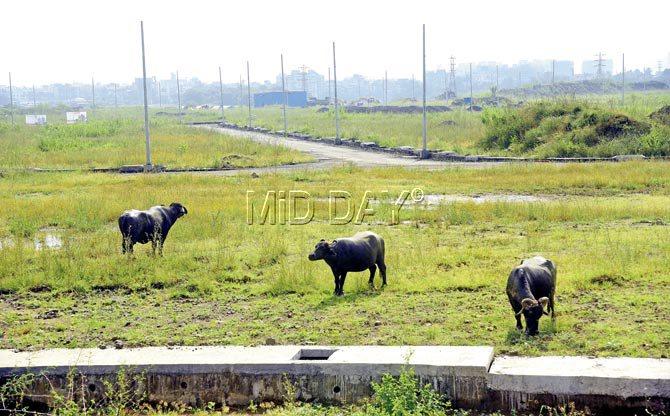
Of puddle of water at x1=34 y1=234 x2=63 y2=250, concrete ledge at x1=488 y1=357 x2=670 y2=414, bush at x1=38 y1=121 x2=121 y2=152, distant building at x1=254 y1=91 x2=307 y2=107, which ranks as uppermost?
distant building at x1=254 y1=91 x2=307 y2=107

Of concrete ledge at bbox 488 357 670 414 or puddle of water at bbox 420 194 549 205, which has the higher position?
puddle of water at bbox 420 194 549 205

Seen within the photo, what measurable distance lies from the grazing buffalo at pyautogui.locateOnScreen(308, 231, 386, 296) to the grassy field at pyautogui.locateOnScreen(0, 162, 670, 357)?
1.06ft

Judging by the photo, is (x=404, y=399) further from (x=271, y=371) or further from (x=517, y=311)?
(x=517, y=311)

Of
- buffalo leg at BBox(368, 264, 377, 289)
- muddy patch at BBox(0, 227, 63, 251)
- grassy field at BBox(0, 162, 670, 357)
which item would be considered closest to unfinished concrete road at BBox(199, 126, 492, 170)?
grassy field at BBox(0, 162, 670, 357)

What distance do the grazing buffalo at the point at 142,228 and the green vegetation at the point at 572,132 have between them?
70.7ft

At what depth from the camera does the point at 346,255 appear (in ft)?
34.9

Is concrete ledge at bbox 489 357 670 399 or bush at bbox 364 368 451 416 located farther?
concrete ledge at bbox 489 357 670 399

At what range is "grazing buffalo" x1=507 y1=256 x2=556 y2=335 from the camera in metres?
8.39

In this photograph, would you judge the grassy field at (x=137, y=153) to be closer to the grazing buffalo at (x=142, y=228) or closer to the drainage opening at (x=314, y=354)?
the grazing buffalo at (x=142, y=228)

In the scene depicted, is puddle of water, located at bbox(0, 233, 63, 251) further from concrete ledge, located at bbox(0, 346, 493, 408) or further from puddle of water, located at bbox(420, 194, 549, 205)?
puddle of water, located at bbox(420, 194, 549, 205)

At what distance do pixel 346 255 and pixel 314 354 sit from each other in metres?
2.78

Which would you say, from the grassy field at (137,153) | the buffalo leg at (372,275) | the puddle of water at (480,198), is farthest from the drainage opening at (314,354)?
the grassy field at (137,153)

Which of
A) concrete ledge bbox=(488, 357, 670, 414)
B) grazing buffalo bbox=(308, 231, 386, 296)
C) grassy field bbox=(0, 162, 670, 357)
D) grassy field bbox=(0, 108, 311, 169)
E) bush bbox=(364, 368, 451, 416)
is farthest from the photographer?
grassy field bbox=(0, 108, 311, 169)

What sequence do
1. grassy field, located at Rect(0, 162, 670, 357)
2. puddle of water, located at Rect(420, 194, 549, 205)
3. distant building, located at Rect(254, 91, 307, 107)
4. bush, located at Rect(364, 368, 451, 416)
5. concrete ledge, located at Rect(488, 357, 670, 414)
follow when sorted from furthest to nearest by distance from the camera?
1. distant building, located at Rect(254, 91, 307, 107)
2. puddle of water, located at Rect(420, 194, 549, 205)
3. grassy field, located at Rect(0, 162, 670, 357)
4. concrete ledge, located at Rect(488, 357, 670, 414)
5. bush, located at Rect(364, 368, 451, 416)
